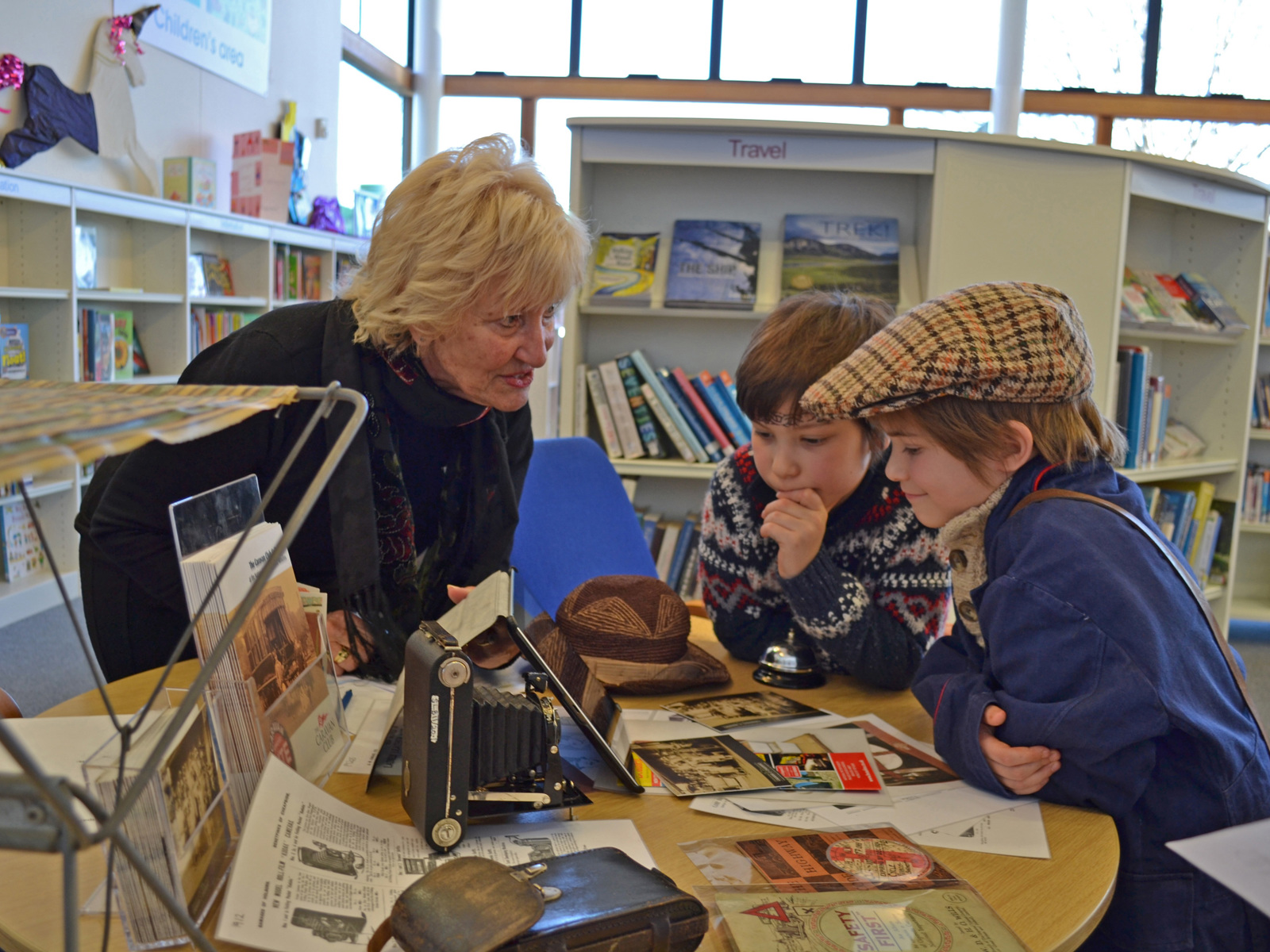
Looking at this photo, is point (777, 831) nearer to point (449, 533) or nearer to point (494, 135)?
point (449, 533)

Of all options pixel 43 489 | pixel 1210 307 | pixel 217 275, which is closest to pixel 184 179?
pixel 217 275

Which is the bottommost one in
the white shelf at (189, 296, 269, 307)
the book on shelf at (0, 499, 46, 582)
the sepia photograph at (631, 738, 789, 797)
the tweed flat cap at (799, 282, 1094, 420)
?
the book on shelf at (0, 499, 46, 582)

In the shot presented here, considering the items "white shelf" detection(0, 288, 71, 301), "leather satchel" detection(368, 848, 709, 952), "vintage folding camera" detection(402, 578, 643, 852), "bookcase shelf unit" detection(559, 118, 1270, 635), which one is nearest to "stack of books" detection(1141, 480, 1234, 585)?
"bookcase shelf unit" detection(559, 118, 1270, 635)

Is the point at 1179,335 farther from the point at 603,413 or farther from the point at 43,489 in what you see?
the point at 43,489

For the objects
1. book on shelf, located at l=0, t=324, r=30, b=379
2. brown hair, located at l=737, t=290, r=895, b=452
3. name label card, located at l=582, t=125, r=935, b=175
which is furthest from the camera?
book on shelf, located at l=0, t=324, r=30, b=379

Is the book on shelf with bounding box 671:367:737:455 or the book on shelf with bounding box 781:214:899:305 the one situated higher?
the book on shelf with bounding box 781:214:899:305

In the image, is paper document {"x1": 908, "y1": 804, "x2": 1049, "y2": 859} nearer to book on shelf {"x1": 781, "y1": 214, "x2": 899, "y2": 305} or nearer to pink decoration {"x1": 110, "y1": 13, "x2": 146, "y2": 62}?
book on shelf {"x1": 781, "y1": 214, "x2": 899, "y2": 305}

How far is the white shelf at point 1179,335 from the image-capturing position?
347 centimetres

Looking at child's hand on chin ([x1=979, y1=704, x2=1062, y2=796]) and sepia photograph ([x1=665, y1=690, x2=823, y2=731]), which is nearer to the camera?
child's hand on chin ([x1=979, y1=704, x2=1062, y2=796])

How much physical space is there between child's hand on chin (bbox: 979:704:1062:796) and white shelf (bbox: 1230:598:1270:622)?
424 cm

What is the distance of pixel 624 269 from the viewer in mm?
3053

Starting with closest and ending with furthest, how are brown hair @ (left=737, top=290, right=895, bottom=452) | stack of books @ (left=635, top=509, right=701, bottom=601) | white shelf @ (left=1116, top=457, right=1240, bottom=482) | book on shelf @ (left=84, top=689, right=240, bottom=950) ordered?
book on shelf @ (left=84, top=689, right=240, bottom=950) → brown hair @ (left=737, top=290, right=895, bottom=452) → stack of books @ (left=635, top=509, right=701, bottom=601) → white shelf @ (left=1116, top=457, right=1240, bottom=482)

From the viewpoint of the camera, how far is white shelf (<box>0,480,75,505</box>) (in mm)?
4070

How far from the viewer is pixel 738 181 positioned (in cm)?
316
